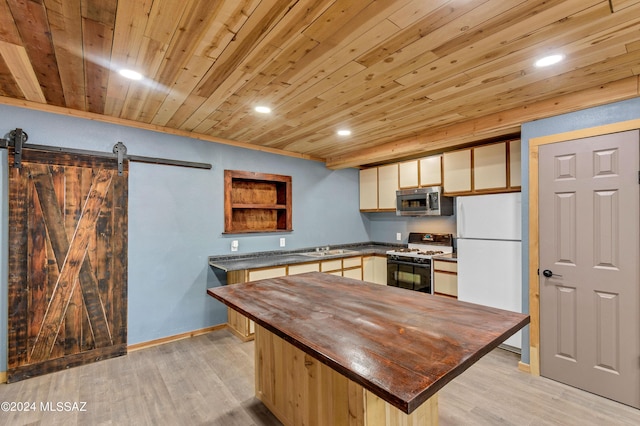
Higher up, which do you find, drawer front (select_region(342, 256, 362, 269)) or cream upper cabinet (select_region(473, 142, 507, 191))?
cream upper cabinet (select_region(473, 142, 507, 191))

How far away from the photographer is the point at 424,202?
14.1 ft

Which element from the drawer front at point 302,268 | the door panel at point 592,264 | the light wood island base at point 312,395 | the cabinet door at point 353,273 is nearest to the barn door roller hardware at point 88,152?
the drawer front at point 302,268

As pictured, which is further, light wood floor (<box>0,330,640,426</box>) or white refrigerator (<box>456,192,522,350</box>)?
white refrigerator (<box>456,192,522,350</box>)

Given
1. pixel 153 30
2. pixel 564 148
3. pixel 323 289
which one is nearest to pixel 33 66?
pixel 153 30

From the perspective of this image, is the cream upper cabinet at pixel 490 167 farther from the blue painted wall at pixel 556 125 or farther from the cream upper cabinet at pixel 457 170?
the blue painted wall at pixel 556 125

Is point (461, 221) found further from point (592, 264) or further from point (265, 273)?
point (265, 273)

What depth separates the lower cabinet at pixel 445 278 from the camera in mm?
3795

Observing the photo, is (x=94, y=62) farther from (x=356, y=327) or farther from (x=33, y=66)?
(x=356, y=327)

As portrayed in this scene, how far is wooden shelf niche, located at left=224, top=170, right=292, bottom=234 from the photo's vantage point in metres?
3.97

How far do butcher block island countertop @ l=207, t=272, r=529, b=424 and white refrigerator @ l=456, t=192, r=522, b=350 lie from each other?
1769 millimetres

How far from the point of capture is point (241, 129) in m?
3.48

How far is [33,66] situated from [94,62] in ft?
1.63

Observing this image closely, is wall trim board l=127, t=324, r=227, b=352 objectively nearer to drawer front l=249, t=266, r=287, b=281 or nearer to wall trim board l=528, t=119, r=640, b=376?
drawer front l=249, t=266, r=287, b=281


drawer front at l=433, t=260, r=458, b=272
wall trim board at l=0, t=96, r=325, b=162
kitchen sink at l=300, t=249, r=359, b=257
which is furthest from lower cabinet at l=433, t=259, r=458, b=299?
wall trim board at l=0, t=96, r=325, b=162
